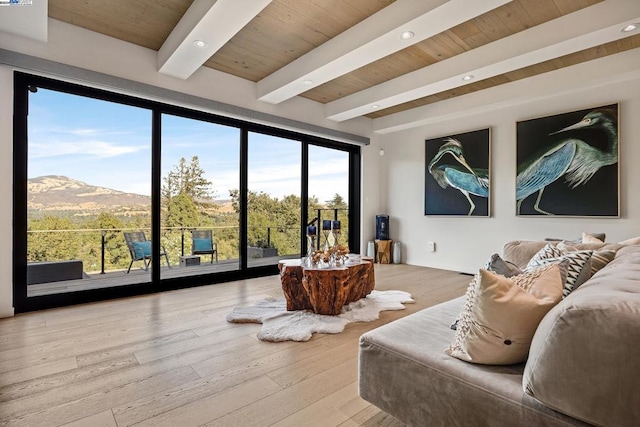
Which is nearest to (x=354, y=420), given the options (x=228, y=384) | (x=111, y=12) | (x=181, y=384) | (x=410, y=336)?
(x=410, y=336)

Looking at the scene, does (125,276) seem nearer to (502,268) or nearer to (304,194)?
(304,194)

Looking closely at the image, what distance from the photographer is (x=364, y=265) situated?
345 centimetres

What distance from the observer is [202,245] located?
5398 mm

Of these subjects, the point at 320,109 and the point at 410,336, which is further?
the point at 320,109

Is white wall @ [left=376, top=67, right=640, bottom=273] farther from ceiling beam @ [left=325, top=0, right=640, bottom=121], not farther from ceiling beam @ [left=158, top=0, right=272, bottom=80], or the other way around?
ceiling beam @ [left=158, top=0, right=272, bottom=80]

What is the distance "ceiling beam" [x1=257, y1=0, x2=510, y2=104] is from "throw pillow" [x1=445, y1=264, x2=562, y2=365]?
2179 millimetres

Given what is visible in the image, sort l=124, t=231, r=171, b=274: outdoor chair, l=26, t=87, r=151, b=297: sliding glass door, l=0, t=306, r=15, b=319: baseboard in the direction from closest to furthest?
l=0, t=306, r=15, b=319: baseboard < l=26, t=87, r=151, b=297: sliding glass door < l=124, t=231, r=171, b=274: outdoor chair

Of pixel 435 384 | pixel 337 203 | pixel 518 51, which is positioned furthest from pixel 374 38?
pixel 337 203

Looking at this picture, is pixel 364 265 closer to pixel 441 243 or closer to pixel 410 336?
pixel 410 336

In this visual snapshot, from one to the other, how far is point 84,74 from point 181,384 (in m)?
3.22

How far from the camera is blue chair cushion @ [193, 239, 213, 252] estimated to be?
5345 millimetres

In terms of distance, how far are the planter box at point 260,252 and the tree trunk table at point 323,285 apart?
189cm

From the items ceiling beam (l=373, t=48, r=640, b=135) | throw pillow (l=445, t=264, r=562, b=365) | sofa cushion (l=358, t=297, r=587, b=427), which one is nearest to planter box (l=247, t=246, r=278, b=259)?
ceiling beam (l=373, t=48, r=640, b=135)

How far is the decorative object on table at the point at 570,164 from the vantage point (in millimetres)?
4000
